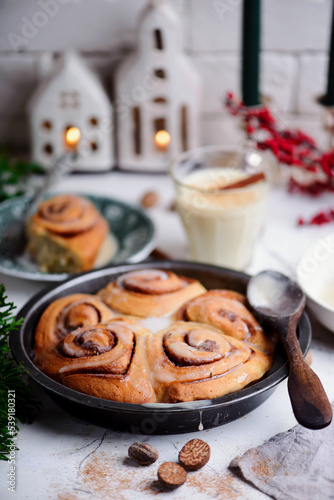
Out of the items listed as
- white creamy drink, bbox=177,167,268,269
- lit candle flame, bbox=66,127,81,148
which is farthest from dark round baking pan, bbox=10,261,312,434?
lit candle flame, bbox=66,127,81,148

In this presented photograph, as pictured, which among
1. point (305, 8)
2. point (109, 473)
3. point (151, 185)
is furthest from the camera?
point (151, 185)

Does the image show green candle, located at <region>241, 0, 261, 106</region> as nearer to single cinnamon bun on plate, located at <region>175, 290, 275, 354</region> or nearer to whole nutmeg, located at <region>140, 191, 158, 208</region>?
whole nutmeg, located at <region>140, 191, 158, 208</region>

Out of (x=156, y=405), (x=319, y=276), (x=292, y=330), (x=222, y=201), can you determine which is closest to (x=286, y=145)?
(x=222, y=201)

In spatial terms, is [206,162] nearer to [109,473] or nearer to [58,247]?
[58,247]

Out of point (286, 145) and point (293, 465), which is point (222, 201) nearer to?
point (286, 145)

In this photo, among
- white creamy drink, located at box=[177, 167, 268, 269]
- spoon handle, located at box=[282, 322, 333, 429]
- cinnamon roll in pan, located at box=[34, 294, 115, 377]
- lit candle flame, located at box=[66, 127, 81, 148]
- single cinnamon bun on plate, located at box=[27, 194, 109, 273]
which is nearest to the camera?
spoon handle, located at box=[282, 322, 333, 429]

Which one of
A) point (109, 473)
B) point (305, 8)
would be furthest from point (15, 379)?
point (305, 8)
